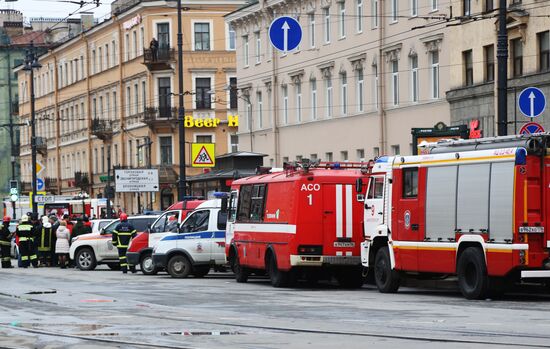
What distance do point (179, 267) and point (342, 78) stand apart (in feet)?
75.3

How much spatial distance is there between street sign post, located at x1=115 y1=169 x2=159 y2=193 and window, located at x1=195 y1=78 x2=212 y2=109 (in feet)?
72.0

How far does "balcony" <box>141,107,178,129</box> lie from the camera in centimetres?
8225

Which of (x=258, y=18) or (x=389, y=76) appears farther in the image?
(x=258, y=18)

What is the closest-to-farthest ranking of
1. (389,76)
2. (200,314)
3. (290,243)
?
(200,314) < (290,243) < (389,76)

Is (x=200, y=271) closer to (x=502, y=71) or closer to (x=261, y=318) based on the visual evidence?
(x=502, y=71)

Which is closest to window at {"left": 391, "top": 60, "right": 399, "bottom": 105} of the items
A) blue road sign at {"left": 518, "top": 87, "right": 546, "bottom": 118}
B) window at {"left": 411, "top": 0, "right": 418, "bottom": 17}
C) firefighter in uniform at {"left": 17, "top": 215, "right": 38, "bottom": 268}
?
window at {"left": 411, "top": 0, "right": 418, "bottom": 17}

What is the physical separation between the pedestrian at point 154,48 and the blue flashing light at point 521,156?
6034 centimetres

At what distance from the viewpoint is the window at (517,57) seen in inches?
1661

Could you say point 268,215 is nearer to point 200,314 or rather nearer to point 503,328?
point 200,314

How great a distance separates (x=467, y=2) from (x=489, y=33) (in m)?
1.92

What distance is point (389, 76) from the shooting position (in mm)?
51750

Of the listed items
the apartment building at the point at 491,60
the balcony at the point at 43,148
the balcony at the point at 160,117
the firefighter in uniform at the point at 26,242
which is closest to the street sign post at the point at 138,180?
the firefighter in uniform at the point at 26,242

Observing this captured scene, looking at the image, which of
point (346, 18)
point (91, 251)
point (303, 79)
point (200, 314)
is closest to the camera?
point (200, 314)

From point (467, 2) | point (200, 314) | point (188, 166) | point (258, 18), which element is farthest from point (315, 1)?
point (200, 314)
